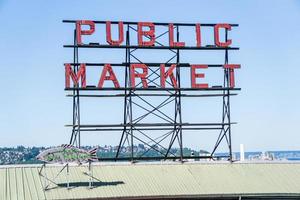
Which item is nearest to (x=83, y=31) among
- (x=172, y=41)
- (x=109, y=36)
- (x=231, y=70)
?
(x=109, y=36)

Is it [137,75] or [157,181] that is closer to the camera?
[157,181]

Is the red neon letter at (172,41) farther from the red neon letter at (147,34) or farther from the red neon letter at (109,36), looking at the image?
the red neon letter at (109,36)

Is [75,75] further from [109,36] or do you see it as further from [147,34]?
[147,34]

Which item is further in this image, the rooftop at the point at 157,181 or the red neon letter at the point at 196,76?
the red neon letter at the point at 196,76

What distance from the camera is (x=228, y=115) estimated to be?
54000 mm

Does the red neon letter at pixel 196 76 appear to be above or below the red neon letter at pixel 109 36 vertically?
below

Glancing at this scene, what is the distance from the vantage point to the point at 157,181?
4584 centimetres

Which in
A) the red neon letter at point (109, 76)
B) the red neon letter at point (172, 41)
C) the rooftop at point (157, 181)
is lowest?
the rooftop at point (157, 181)

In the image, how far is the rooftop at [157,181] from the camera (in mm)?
42875

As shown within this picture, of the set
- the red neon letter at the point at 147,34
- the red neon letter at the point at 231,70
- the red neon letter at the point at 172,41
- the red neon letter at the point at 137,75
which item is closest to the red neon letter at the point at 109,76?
the red neon letter at the point at 137,75

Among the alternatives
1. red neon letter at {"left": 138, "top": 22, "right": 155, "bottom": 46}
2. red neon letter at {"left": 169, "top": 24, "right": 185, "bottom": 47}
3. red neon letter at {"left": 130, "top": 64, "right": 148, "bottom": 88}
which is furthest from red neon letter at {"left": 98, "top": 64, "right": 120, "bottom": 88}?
red neon letter at {"left": 169, "top": 24, "right": 185, "bottom": 47}

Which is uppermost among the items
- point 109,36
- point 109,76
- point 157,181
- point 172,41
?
point 109,36

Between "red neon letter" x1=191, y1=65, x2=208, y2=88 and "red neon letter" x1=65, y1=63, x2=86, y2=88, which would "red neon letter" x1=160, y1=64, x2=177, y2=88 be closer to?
"red neon letter" x1=191, y1=65, x2=208, y2=88

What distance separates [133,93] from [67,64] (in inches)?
239
